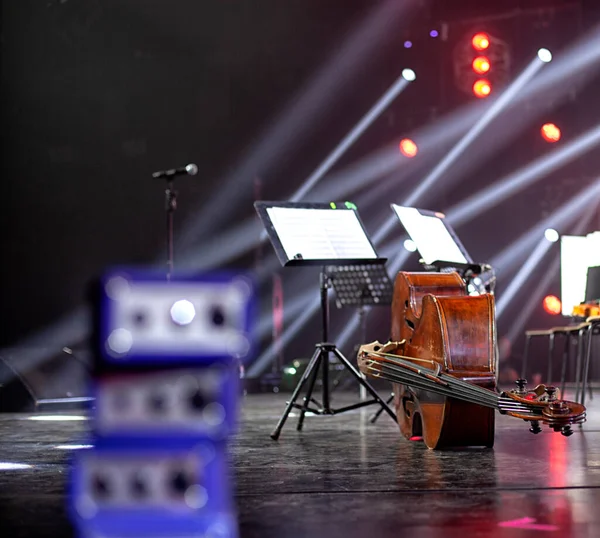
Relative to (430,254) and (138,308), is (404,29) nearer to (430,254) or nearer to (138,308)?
(430,254)

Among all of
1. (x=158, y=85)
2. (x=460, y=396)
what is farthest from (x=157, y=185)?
(x=460, y=396)

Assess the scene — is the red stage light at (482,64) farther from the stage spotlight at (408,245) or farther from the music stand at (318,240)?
the music stand at (318,240)

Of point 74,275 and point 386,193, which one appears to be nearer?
point 74,275

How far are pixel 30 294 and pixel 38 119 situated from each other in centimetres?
132

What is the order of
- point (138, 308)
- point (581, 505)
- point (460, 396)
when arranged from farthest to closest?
1. point (460, 396)
2. point (581, 505)
3. point (138, 308)

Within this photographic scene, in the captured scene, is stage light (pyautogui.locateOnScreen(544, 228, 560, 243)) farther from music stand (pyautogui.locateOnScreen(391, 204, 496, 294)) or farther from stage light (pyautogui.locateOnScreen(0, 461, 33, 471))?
stage light (pyautogui.locateOnScreen(0, 461, 33, 471))

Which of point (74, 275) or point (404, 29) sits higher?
point (404, 29)

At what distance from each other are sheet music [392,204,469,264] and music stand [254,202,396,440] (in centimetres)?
20

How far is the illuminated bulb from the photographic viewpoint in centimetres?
216

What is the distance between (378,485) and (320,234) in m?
1.63

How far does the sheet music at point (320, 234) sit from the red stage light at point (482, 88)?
144 inches

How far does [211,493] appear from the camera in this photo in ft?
8.25

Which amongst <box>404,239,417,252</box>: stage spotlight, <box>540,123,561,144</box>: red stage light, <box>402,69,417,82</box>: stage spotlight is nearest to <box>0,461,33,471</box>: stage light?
<box>404,239,417,252</box>: stage spotlight

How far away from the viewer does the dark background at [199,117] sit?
6.85 meters
